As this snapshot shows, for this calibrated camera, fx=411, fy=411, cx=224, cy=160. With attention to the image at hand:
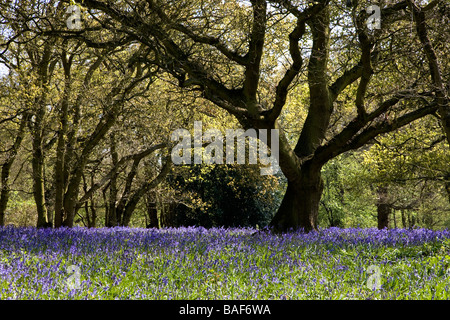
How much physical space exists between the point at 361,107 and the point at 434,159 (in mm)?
8169

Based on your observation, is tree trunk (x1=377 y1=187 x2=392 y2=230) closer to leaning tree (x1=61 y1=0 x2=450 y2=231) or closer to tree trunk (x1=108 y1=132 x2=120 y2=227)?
leaning tree (x1=61 y1=0 x2=450 y2=231)

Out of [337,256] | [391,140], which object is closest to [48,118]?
[337,256]

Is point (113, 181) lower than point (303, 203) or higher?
higher

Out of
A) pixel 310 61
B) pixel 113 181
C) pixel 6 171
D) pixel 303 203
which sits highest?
pixel 310 61

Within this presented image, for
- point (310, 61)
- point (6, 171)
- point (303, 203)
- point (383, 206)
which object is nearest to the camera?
point (310, 61)

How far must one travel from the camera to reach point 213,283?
4.13 m

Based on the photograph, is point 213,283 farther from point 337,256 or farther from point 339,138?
point 339,138

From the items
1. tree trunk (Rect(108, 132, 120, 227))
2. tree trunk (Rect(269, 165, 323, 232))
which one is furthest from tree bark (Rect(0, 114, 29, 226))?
tree trunk (Rect(269, 165, 323, 232))

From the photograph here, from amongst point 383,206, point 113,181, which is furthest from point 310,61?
point 383,206

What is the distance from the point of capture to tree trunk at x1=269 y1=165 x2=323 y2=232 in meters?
9.16

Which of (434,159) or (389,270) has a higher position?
(434,159)

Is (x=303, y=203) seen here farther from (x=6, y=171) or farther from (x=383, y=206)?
(x=383, y=206)

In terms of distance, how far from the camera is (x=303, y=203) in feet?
30.1
